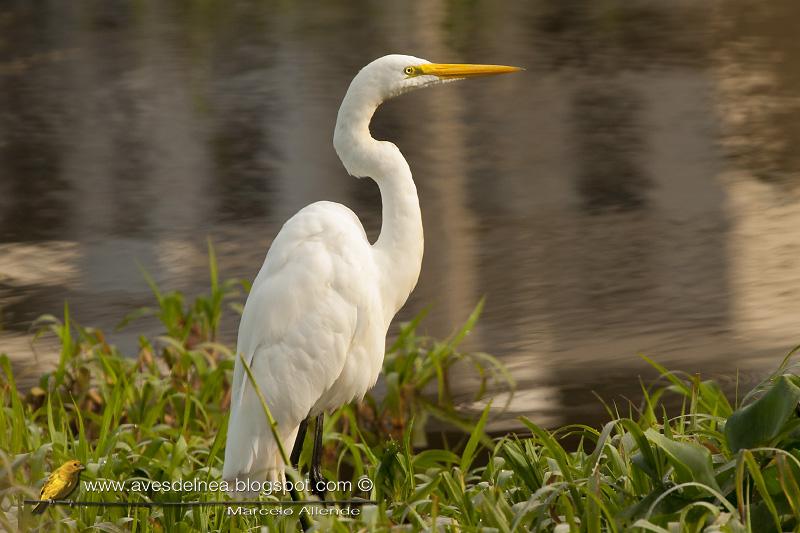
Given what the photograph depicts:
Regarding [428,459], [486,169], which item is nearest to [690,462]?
[428,459]

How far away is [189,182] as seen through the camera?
27.4 ft

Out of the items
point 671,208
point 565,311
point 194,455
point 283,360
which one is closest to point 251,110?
point 671,208

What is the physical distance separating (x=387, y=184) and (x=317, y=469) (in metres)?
0.80

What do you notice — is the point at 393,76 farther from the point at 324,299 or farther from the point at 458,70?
the point at 324,299

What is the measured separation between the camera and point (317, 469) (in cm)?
327

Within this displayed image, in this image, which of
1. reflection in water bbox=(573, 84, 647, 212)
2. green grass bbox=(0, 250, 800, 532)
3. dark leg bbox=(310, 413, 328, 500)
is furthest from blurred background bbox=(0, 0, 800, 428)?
dark leg bbox=(310, 413, 328, 500)

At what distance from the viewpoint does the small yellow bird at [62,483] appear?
111 inches

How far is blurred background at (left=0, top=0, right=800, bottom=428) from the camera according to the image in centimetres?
575

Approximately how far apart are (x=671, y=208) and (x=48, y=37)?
7733 millimetres

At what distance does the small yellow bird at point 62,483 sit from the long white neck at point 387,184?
938 mm

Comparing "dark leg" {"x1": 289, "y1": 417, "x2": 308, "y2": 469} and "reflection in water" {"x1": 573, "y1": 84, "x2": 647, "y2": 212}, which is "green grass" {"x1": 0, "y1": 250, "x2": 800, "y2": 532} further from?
"reflection in water" {"x1": 573, "y1": 84, "x2": 647, "y2": 212}

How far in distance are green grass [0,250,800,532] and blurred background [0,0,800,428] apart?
0.71 metres

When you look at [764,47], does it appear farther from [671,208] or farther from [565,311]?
A: [565,311]

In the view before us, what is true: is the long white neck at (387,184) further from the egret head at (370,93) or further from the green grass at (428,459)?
the green grass at (428,459)
